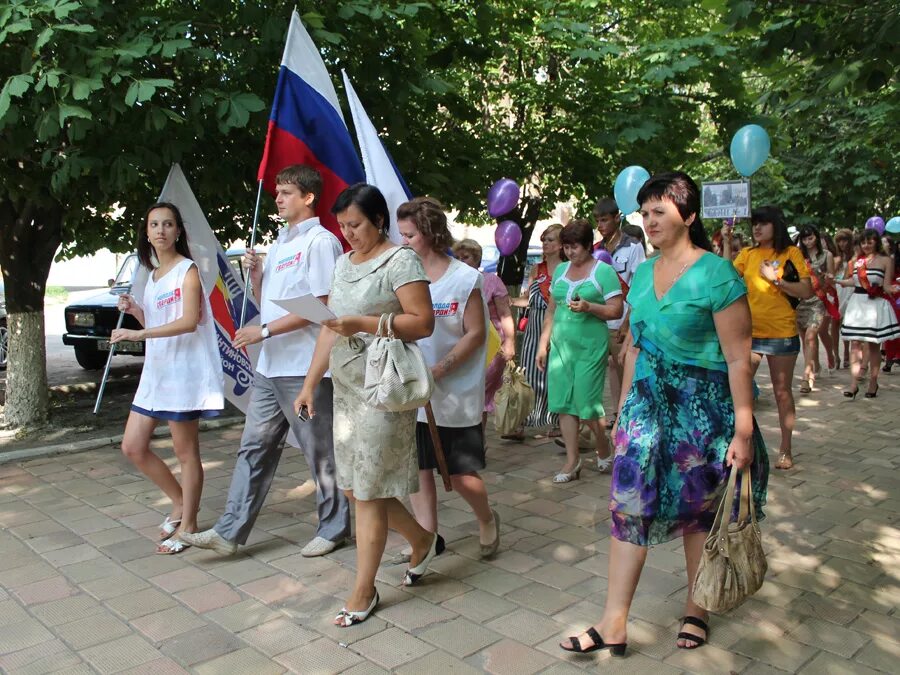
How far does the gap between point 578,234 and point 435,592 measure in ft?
9.14

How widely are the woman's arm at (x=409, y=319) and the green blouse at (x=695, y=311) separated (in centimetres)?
90

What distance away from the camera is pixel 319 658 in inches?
136

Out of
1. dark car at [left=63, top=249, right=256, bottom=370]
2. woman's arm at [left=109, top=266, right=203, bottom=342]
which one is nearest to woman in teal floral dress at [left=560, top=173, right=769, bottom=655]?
woman's arm at [left=109, top=266, right=203, bottom=342]

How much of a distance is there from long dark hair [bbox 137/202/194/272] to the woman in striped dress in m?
3.09

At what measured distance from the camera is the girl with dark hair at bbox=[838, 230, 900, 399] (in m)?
9.67

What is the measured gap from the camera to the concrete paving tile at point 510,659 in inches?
131

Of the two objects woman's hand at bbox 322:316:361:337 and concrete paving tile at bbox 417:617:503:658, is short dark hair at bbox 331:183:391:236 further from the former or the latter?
concrete paving tile at bbox 417:617:503:658

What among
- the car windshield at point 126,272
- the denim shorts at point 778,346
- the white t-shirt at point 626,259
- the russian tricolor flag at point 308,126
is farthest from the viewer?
the car windshield at point 126,272

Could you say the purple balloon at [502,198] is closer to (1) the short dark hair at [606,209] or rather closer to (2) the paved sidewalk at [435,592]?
(1) the short dark hair at [606,209]

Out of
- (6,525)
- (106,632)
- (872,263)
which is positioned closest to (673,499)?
(106,632)

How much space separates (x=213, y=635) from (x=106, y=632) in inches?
18.8

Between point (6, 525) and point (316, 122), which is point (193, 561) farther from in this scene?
point (316, 122)

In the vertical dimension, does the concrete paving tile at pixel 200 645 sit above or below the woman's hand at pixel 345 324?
below

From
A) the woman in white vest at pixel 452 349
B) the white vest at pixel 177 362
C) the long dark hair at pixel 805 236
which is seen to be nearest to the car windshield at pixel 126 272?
the white vest at pixel 177 362
